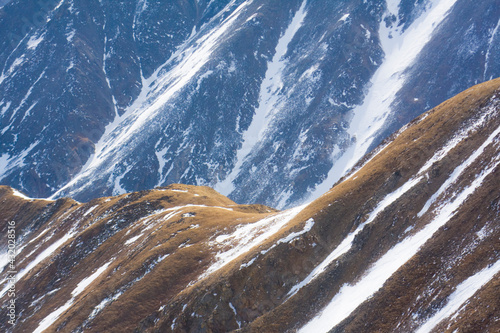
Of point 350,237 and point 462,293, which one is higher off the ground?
point 350,237

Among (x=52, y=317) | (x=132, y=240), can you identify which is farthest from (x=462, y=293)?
(x=52, y=317)

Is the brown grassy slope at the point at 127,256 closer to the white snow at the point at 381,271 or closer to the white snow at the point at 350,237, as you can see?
the white snow at the point at 350,237

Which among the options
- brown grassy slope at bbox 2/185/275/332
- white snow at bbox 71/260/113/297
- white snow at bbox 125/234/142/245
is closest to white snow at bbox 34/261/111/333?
white snow at bbox 71/260/113/297

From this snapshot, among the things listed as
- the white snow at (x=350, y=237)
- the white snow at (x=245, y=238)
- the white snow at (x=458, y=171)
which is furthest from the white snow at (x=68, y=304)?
the white snow at (x=458, y=171)

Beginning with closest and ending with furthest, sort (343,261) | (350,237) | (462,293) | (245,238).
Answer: (462,293), (343,261), (350,237), (245,238)

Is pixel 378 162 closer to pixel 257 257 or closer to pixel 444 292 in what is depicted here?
pixel 257 257

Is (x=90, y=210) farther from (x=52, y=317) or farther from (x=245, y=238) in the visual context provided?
(x=245, y=238)

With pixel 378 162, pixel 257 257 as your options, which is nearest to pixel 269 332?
pixel 257 257

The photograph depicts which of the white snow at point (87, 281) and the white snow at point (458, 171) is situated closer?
the white snow at point (458, 171)

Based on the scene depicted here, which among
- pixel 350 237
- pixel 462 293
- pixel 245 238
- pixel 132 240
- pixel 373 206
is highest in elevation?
pixel 132 240
